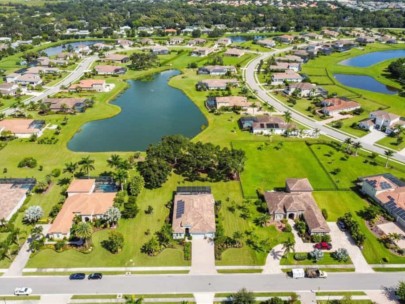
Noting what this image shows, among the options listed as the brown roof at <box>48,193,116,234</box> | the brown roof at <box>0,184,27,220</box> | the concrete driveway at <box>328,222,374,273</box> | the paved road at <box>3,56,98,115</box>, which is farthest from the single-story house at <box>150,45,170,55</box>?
the concrete driveway at <box>328,222,374,273</box>

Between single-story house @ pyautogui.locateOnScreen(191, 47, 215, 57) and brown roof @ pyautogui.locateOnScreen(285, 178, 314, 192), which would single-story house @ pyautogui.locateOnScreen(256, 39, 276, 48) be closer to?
single-story house @ pyautogui.locateOnScreen(191, 47, 215, 57)

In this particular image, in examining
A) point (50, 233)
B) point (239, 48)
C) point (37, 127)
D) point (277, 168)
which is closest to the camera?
point (50, 233)

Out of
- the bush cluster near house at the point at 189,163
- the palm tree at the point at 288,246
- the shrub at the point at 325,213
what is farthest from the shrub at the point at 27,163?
the shrub at the point at 325,213

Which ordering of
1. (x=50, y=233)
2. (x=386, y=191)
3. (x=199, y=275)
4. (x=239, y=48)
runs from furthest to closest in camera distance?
(x=239, y=48), (x=386, y=191), (x=50, y=233), (x=199, y=275)

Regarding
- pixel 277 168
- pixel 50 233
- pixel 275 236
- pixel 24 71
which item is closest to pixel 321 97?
pixel 277 168

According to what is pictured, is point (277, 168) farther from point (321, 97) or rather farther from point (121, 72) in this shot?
point (121, 72)

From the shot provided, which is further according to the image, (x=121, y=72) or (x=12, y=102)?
(x=121, y=72)
